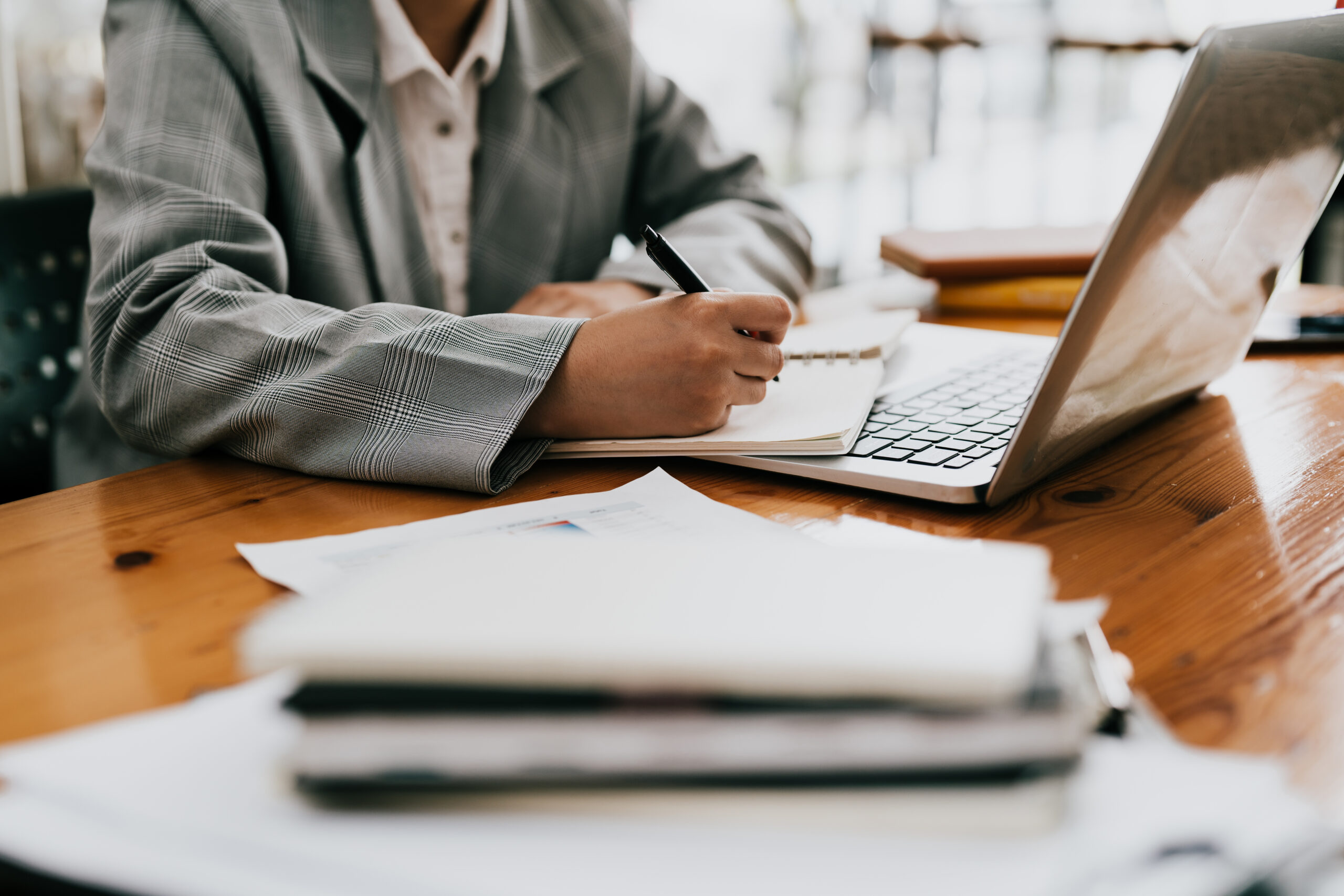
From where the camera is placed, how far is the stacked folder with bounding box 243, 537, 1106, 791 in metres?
0.23

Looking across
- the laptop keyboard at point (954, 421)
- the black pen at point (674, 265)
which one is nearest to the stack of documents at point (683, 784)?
the laptop keyboard at point (954, 421)

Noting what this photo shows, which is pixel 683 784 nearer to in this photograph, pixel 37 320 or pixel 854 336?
pixel 854 336

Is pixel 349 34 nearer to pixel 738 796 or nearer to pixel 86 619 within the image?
pixel 86 619

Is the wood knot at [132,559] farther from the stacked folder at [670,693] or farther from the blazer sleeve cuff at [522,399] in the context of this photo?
the stacked folder at [670,693]

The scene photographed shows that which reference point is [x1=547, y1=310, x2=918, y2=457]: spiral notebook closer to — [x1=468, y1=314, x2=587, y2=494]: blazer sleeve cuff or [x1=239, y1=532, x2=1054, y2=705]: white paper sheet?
[x1=468, y1=314, x2=587, y2=494]: blazer sleeve cuff

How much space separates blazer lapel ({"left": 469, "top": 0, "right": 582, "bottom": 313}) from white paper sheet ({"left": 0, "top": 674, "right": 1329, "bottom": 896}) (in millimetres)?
877

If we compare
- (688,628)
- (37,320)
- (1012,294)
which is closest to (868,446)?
(688,628)

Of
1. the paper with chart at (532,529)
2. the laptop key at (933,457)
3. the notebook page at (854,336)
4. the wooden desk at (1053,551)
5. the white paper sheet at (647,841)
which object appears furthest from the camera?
the notebook page at (854,336)

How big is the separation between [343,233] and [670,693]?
2.65 ft

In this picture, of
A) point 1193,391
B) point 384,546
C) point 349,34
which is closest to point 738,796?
point 384,546

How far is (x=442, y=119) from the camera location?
1048 millimetres

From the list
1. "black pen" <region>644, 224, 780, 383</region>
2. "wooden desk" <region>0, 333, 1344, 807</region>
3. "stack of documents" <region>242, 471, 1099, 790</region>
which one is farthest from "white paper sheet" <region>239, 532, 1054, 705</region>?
"black pen" <region>644, 224, 780, 383</region>

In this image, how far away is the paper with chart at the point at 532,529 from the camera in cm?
47

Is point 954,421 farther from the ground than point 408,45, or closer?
closer
